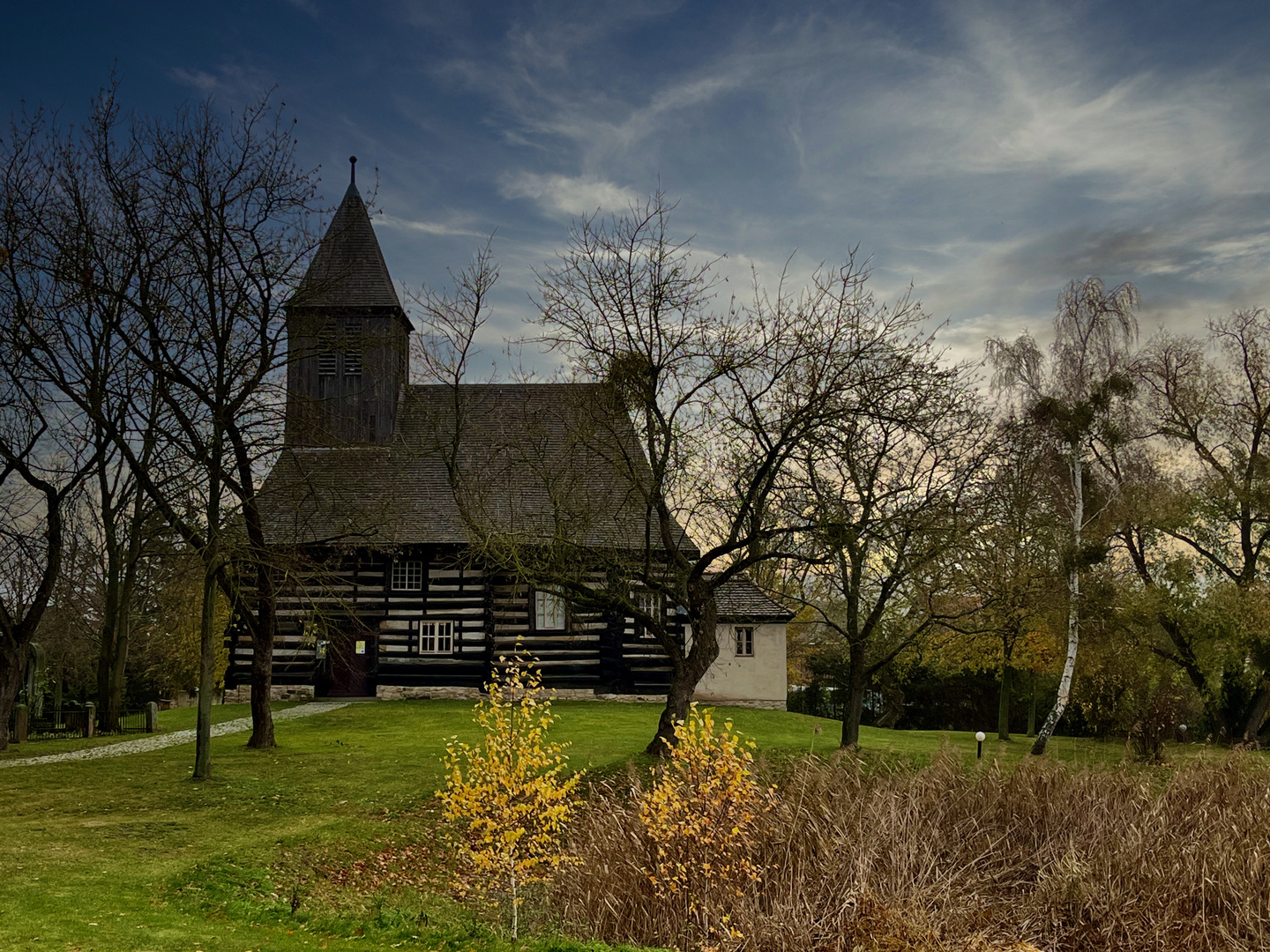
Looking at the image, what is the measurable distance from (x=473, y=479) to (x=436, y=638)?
9802 millimetres

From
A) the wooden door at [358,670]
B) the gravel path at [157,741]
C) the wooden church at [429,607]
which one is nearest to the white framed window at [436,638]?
the wooden church at [429,607]

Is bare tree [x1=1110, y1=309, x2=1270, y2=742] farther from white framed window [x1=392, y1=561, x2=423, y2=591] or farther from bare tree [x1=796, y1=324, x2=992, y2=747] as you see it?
white framed window [x1=392, y1=561, x2=423, y2=591]

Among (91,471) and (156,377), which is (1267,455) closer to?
(156,377)

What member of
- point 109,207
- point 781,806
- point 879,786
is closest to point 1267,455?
point 879,786

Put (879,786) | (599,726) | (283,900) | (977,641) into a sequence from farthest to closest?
(977,641), (599,726), (879,786), (283,900)

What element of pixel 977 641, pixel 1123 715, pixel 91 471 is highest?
pixel 91 471

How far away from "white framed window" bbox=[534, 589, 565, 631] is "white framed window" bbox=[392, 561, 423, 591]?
3336mm

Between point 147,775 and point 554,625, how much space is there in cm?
1391

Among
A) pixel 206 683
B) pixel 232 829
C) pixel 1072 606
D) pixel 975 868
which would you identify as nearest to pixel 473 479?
pixel 206 683

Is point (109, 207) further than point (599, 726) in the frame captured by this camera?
No

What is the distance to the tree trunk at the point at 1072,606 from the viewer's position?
2064cm

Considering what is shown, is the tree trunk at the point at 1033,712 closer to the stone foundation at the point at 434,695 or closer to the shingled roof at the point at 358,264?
the stone foundation at the point at 434,695

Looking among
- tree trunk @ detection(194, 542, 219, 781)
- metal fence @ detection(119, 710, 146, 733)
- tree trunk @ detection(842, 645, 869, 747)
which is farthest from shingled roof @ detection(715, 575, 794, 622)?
tree trunk @ detection(194, 542, 219, 781)

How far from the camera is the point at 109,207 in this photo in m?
15.8
